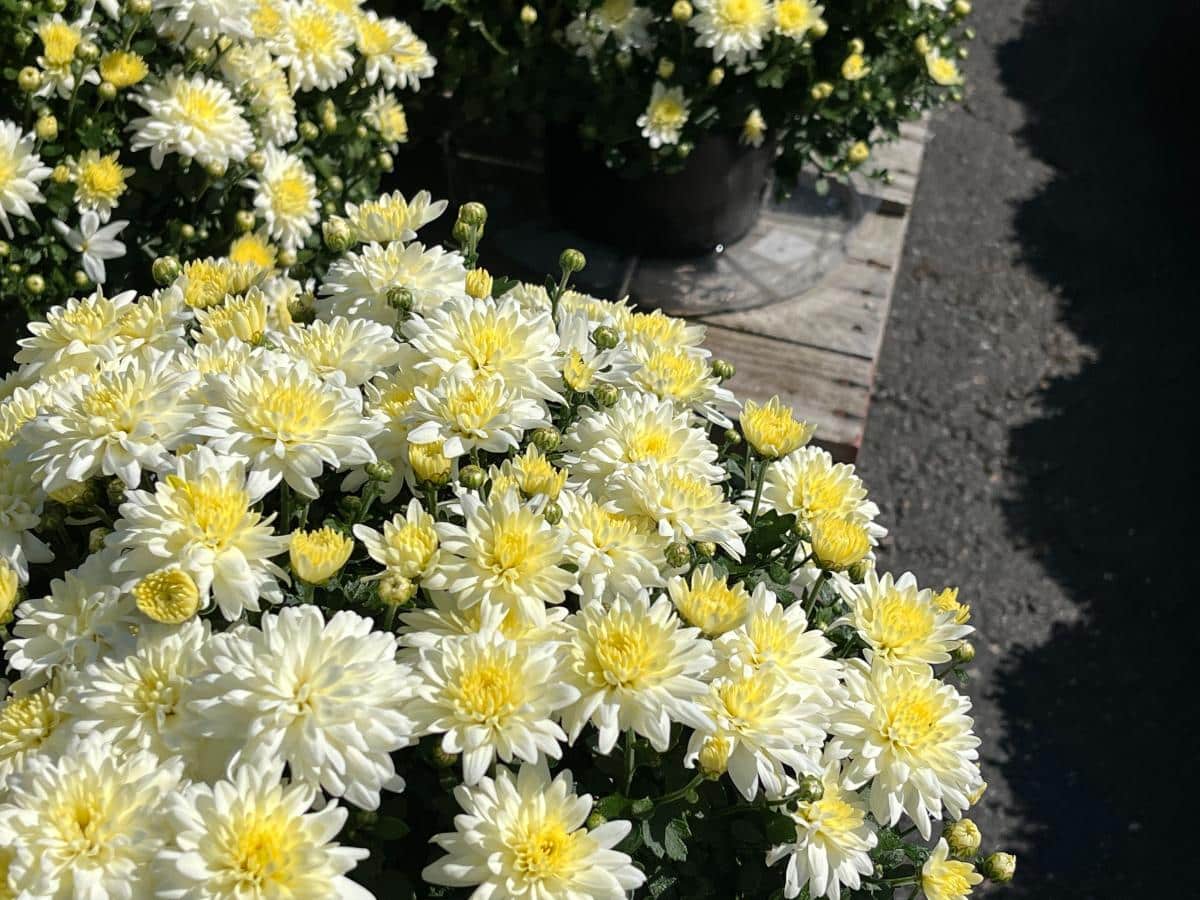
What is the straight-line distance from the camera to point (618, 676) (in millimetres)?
900

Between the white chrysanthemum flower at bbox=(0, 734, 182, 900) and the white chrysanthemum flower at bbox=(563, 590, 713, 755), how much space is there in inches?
13.3

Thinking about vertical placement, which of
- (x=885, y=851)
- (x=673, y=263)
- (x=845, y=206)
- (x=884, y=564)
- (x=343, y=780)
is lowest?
(x=884, y=564)

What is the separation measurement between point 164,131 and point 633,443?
0.96 metres

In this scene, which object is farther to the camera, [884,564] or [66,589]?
[884,564]

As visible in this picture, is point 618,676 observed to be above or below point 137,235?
below

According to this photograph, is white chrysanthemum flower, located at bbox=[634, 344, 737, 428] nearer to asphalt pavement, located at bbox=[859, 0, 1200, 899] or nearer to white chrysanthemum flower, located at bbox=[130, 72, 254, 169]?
white chrysanthemum flower, located at bbox=[130, 72, 254, 169]

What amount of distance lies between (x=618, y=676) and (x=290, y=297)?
718mm

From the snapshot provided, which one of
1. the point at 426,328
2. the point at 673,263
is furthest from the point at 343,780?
the point at 673,263

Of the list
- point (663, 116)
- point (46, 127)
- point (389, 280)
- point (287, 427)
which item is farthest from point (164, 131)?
point (663, 116)

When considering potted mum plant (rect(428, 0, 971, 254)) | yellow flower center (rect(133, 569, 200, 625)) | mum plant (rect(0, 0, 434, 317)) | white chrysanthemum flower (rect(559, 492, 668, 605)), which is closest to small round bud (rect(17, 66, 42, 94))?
mum plant (rect(0, 0, 434, 317))

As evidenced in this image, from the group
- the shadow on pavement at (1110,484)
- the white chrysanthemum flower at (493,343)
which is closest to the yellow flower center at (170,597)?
the white chrysanthemum flower at (493,343)

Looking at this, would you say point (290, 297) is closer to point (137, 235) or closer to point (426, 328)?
point (426, 328)

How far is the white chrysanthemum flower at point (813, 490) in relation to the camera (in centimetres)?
118

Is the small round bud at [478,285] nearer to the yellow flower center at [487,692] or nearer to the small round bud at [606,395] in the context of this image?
the small round bud at [606,395]
